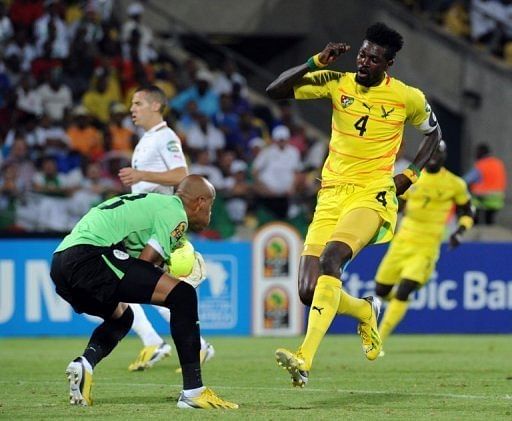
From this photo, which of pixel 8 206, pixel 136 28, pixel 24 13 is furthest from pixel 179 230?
pixel 136 28

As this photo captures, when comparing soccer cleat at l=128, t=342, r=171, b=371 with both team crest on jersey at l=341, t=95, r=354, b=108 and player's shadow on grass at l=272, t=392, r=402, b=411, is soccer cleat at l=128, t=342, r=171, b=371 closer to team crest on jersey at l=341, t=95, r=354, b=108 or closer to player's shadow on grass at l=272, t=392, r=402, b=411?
player's shadow on grass at l=272, t=392, r=402, b=411

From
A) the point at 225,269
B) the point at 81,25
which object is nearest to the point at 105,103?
the point at 81,25

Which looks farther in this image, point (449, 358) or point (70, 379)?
point (449, 358)

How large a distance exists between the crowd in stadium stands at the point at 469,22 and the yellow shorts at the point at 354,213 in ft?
53.0

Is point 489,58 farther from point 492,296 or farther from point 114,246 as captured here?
point 114,246

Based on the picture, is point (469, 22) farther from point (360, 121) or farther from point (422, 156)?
point (360, 121)

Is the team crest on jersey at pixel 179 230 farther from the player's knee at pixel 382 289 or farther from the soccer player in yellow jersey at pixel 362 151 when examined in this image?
the player's knee at pixel 382 289

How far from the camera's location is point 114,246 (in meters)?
8.66

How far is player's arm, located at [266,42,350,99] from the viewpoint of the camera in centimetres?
958

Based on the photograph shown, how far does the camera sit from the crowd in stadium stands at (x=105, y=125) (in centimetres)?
1933

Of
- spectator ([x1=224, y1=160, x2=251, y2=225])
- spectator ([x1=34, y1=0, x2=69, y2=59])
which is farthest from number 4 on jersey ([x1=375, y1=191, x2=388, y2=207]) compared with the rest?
spectator ([x1=34, y1=0, x2=69, y2=59])

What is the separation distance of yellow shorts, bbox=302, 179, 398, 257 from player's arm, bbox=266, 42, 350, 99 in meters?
0.84

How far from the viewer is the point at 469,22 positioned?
26.2m

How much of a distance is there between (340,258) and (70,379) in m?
2.17
